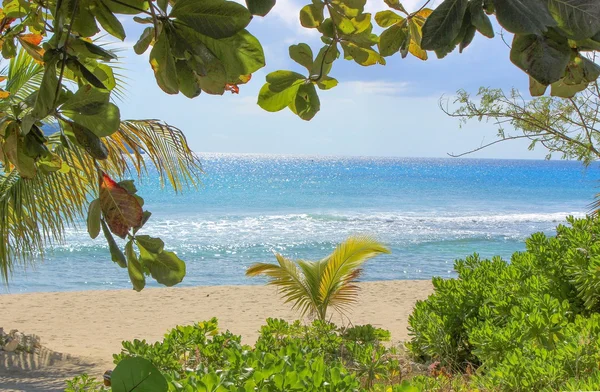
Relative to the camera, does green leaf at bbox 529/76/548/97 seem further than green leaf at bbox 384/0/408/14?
No

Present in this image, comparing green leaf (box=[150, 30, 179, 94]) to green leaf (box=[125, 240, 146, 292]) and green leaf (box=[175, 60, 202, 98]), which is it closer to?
green leaf (box=[175, 60, 202, 98])

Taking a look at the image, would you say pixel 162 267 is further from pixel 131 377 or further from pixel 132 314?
pixel 132 314

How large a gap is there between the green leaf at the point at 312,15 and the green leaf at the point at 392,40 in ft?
0.29

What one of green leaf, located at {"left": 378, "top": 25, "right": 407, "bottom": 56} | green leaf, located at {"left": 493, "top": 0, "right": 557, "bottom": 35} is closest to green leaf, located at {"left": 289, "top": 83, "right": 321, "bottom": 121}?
green leaf, located at {"left": 378, "top": 25, "right": 407, "bottom": 56}

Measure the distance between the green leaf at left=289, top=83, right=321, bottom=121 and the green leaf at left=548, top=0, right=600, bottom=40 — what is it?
0.33 metres

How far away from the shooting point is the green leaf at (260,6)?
47 cm

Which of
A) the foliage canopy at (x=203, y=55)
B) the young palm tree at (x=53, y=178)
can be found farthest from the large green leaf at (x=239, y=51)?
the young palm tree at (x=53, y=178)

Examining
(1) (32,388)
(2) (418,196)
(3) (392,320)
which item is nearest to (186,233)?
(3) (392,320)

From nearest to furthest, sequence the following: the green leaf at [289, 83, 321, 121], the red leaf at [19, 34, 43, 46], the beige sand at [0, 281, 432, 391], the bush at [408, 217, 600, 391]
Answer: the green leaf at [289, 83, 321, 121]
the red leaf at [19, 34, 43, 46]
the bush at [408, 217, 600, 391]
the beige sand at [0, 281, 432, 391]

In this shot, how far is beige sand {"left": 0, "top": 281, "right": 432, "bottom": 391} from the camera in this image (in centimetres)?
636

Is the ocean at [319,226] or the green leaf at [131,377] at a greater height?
the green leaf at [131,377]

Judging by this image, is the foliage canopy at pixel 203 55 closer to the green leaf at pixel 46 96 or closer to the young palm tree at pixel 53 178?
the green leaf at pixel 46 96

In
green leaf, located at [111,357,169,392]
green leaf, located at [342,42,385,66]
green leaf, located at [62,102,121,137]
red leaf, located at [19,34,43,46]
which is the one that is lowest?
green leaf, located at [111,357,169,392]

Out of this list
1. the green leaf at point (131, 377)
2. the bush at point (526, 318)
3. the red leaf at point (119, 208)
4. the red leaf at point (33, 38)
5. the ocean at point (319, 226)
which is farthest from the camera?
the ocean at point (319, 226)
